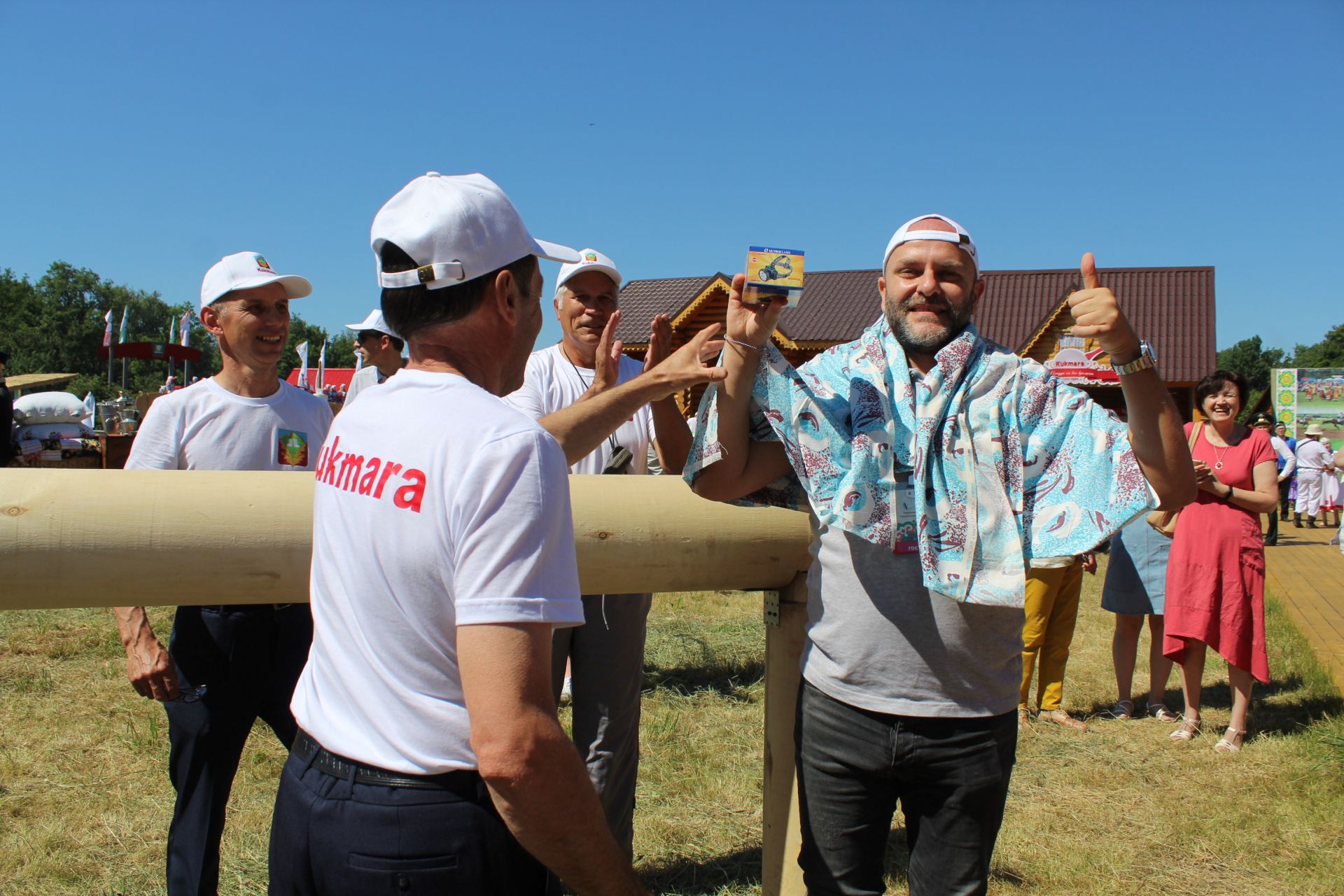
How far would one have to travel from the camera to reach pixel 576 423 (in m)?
2.22

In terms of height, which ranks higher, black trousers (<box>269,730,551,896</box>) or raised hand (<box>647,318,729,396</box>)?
raised hand (<box>647,318,729,396</box>)

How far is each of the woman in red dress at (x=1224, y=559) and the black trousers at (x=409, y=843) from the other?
470 centimetres

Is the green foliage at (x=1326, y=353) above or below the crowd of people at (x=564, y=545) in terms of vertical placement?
above

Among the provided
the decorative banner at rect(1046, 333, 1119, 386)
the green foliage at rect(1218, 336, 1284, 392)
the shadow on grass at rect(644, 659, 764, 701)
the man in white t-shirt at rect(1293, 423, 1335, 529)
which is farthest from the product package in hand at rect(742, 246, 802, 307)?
the green foliage at rect(1218, 336, 1284, 392)

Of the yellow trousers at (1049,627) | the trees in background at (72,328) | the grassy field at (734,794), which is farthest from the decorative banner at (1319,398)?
the trees in background at (72,328)

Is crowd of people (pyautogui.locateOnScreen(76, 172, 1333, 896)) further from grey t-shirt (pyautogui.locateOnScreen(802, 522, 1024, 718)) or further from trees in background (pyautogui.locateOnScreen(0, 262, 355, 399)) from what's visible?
trees in background (pyautogui.locateOnScreen(0, 262, 355, 399))

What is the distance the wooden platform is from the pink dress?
1525 mm

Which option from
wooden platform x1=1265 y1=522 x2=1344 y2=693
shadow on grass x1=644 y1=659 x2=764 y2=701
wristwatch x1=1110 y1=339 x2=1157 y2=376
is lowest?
shadow on grass x1=644 y1=659 x2=764 y2=701

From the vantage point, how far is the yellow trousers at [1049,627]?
5156 mm

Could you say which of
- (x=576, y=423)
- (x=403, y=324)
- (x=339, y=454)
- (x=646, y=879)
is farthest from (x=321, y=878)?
(x=646, y=879)

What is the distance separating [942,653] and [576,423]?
0.95 metres

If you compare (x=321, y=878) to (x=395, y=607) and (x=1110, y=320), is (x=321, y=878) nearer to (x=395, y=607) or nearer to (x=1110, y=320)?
(x=395, y=607)

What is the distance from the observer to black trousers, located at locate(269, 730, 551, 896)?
49.9 inches

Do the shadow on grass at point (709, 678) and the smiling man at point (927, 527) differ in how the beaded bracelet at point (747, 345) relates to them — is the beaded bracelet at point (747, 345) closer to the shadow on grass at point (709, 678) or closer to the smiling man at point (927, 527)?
the smiling man at point (927, 527)
